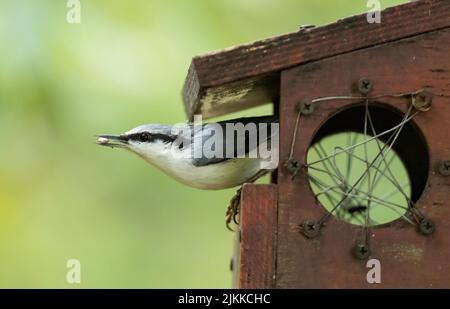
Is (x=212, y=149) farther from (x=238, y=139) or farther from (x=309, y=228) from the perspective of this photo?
(x=309, y=228)

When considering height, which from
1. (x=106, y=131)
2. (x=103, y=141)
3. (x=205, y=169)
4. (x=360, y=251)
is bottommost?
(x=360, y=251)

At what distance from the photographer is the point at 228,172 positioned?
3863 mm

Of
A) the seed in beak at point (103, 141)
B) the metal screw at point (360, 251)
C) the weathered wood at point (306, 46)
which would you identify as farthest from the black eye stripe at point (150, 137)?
the metal screw at point (360, 251)

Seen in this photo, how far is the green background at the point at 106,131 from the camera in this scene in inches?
166

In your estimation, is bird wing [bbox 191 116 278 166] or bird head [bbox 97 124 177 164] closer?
bird wing [bbox 191 116 278 166]

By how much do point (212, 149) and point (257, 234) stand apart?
2.34 feet

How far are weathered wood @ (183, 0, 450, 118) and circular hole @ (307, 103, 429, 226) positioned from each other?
26cm

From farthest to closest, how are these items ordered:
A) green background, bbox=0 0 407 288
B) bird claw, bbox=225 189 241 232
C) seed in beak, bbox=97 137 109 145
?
green background, bbox=0 0 407 288
bird claw, bbox=225 189 241 232
seed in beak, bbox=97 137 109 145

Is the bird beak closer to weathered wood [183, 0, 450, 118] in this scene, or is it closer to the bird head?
the bird head

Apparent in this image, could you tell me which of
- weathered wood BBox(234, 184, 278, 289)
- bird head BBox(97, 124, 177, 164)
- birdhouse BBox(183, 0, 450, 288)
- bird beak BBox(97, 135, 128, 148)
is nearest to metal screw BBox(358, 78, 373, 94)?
birdhouse BBox(183, 0, 450, 288)

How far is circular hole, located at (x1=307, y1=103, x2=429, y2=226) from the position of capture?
340cm

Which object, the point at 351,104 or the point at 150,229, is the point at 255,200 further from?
the point at 150,229

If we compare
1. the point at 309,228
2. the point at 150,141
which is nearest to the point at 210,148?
the point at 150,141

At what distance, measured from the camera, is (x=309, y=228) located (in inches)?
128
